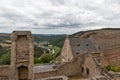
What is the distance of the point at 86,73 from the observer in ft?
87.0

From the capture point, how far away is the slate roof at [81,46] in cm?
3547

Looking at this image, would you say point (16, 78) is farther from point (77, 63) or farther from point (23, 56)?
point (77, 63)

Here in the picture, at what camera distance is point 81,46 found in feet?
121

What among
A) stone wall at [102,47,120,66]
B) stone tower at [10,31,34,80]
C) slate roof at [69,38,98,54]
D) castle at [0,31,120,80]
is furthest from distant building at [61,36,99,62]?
stone tower at [10,31,34,80]

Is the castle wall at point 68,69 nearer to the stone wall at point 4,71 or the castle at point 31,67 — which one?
the castle at point 31,67

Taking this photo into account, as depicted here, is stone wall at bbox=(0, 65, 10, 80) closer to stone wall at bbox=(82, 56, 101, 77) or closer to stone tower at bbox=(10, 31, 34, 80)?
stone tower at bbox=(10, 31, 34, 80)

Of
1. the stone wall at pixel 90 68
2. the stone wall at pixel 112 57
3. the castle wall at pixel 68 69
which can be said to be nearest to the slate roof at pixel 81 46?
the stone wall at pixel 112 57

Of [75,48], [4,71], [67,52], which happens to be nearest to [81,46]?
[75,48]

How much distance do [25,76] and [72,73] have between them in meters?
9.01

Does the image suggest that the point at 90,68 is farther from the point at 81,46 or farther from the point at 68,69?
the point at 81,46

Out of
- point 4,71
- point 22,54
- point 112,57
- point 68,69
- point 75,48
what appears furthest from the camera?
point 112,57

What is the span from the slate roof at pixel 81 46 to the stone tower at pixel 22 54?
629 inches

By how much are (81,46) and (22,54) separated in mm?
19188

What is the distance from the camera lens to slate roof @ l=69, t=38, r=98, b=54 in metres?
35.5
